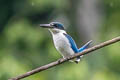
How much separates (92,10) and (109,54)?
2812mm

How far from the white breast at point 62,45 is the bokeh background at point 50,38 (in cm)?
276

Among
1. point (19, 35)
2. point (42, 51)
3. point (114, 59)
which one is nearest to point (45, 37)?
point (42, 51)

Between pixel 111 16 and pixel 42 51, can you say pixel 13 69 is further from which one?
pixel 111 16

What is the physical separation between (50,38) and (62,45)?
6.12m

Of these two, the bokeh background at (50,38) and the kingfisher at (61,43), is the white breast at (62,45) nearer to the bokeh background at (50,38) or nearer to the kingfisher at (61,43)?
the kingfisher at (61,43)

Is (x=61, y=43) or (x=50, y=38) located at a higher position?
(x=61, y=43)

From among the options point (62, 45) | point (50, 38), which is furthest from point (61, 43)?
point (50, 38)

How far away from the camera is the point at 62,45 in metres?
4.63

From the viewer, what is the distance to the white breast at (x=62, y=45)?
4.54 meters

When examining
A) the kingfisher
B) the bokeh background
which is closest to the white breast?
the kingfisher

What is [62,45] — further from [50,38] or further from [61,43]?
[50,38]

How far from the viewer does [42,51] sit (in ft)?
34.8

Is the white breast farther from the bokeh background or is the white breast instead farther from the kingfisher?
the bokeh background

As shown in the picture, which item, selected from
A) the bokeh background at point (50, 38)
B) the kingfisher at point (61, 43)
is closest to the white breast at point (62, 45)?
the kingfisher at point (61, 43)
